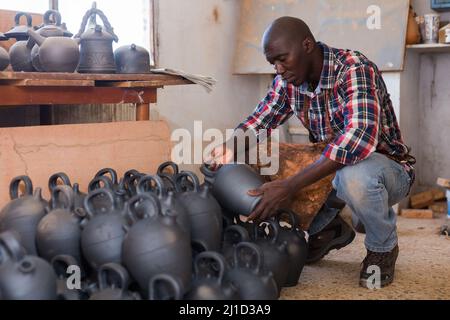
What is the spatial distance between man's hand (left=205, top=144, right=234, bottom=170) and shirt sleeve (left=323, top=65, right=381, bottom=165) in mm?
531

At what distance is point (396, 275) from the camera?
2.72 metres

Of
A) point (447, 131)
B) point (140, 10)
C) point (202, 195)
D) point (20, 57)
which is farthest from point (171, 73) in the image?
point (447, 131)

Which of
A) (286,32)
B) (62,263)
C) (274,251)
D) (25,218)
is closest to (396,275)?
(274,251)

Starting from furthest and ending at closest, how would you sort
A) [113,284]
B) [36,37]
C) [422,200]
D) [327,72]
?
[422,200]
[36,37]
[327,72]
[113,284]

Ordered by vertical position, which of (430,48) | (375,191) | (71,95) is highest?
(430,48)

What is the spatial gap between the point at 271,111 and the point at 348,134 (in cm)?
61

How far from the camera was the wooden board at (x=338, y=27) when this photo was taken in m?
4.08

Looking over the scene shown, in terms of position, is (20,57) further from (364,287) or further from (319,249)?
(364,287)

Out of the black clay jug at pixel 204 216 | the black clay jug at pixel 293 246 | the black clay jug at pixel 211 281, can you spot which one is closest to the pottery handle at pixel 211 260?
the black clay jug at pixel 211 281

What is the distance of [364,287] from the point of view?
2.54 meters

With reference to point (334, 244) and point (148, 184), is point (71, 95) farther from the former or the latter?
point (334, 244)

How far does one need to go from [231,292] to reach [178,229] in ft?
0.85

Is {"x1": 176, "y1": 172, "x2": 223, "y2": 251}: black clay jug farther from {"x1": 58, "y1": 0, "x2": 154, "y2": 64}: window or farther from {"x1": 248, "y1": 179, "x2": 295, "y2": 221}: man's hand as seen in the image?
{"x1": 58, "y1": 0, "x2": 154, "y2": 64}: window

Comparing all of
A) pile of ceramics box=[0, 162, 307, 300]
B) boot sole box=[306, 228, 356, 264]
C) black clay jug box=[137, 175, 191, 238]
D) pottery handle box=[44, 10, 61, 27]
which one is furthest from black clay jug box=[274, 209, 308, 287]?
pottery handle box=[44, 10, 61, 27]
